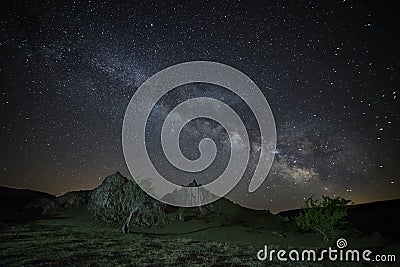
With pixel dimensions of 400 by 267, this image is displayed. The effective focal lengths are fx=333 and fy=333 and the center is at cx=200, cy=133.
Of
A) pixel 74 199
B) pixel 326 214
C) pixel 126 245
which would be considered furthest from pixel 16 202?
pixel 326 214

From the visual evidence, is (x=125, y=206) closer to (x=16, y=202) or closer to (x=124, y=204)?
(x=124, y=204)

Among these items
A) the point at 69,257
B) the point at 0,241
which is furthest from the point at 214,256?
Answer: the point at 0,241

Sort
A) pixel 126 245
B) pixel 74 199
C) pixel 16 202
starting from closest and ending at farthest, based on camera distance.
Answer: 1. pixel 126 245
2. pixel 74 199
3. pixel 16 202

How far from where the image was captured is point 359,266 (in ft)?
60.7

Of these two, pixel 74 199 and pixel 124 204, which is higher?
pixel 74 199

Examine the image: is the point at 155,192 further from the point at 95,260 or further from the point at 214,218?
the point at 95,260
